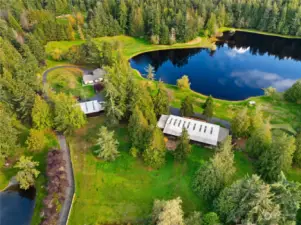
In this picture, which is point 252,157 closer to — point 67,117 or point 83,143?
point 83,143

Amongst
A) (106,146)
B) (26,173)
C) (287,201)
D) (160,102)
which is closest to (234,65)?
(160,102)

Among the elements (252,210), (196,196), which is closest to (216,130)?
(196,196)

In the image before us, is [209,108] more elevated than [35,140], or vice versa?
[209,108]

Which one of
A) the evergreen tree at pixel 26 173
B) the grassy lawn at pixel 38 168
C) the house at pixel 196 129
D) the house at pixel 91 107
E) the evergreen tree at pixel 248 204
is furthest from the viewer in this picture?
the house at pixel 91 107

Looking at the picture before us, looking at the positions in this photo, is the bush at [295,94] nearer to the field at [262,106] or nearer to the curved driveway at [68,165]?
the field at [262,106]

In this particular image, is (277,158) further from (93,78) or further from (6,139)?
Result: (93,78)

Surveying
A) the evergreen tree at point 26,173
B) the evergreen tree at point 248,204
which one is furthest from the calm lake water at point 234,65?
the evergreen tree at point 26,173
